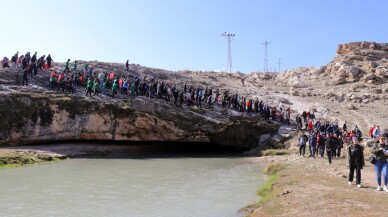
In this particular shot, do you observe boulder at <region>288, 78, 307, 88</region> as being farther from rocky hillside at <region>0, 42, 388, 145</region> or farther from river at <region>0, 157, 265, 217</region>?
river at <region>0, 157, 265, 217</region>

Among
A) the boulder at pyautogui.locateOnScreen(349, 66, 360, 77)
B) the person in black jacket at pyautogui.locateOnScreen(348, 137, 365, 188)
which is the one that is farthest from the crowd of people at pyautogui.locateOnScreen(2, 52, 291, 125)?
the person in black jacket at pyautogui.locateOnScreen(348, 137, 365, 188)

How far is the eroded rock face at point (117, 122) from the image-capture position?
96.9 ft

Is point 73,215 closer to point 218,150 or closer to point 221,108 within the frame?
point 221,108

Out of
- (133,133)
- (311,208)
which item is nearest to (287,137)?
(133,133)

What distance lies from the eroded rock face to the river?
491 centimetres

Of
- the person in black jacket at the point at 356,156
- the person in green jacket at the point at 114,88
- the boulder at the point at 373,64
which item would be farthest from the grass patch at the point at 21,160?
the boulder at the point at 373,64

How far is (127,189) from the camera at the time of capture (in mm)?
17922

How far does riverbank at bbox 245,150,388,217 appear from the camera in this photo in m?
11.4

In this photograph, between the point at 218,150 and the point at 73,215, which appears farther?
the point at 218,150

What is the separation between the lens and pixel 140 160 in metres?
29.5

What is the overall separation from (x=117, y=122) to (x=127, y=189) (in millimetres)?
15377

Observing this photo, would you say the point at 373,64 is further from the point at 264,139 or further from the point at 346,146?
the point at 346,146

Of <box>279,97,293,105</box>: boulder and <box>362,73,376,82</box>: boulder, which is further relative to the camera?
<box>362,73,376,82</box>: boulder

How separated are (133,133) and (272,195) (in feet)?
68.0
